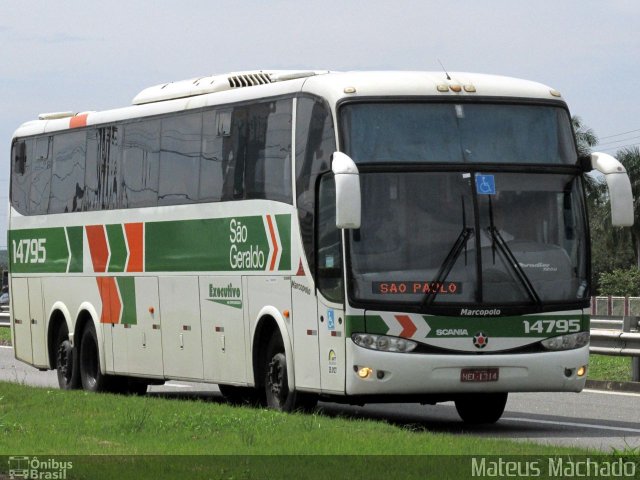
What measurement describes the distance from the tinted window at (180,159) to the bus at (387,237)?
5 cm

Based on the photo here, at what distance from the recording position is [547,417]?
19234 mm

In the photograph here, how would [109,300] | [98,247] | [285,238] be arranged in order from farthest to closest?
[98,247] → [109,300] → [285,238]

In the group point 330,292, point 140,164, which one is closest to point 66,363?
point 140,164

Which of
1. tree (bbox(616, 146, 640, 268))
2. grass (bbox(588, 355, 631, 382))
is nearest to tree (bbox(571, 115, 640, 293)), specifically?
tree (bbox(616, 146, 640, 268))

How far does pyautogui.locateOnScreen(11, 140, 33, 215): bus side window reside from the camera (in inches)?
993

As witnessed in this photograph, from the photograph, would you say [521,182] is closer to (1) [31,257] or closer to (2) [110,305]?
(2) [110,305]

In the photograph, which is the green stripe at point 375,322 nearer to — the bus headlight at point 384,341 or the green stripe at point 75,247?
the bus headlight at point 384,341

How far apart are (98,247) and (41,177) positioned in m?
2.45

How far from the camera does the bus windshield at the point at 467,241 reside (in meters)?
16.5

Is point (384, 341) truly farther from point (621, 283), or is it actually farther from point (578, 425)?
point (621, 283)

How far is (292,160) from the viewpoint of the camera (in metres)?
17.7

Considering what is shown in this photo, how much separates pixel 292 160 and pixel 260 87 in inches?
60.7

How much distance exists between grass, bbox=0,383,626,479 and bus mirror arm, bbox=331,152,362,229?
1802mm

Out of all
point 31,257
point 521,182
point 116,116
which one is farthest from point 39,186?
point 521,182
